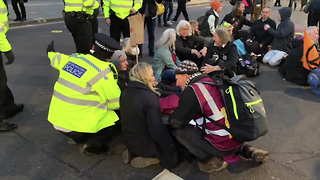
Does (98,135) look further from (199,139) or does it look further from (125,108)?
(199,139)

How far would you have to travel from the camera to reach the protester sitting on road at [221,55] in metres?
4.82

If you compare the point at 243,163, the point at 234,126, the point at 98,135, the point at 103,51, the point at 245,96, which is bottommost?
the point at 243,163

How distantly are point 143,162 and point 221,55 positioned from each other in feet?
8.13

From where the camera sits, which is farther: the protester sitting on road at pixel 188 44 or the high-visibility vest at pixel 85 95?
the protester sitting on road at pixel 188 44

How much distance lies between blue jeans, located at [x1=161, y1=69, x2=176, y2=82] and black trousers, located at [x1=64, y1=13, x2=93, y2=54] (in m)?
1.41

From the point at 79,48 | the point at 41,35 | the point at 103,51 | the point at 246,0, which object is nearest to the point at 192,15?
the point at 246,0

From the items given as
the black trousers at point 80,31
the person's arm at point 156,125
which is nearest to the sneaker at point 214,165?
the person's arm at point 156,125

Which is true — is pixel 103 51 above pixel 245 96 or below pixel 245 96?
above

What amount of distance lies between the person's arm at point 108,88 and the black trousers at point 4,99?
1.57m

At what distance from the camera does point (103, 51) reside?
317 centimetres

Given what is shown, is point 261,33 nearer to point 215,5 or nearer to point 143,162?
point 215,5

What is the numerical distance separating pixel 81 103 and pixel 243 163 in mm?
1795

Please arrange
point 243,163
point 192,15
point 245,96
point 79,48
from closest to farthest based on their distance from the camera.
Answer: point 245,96, point 243,163, point 79,48, point 192,15

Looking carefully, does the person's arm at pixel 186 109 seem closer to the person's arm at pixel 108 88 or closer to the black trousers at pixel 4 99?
the person's arm at pixel 108 88
